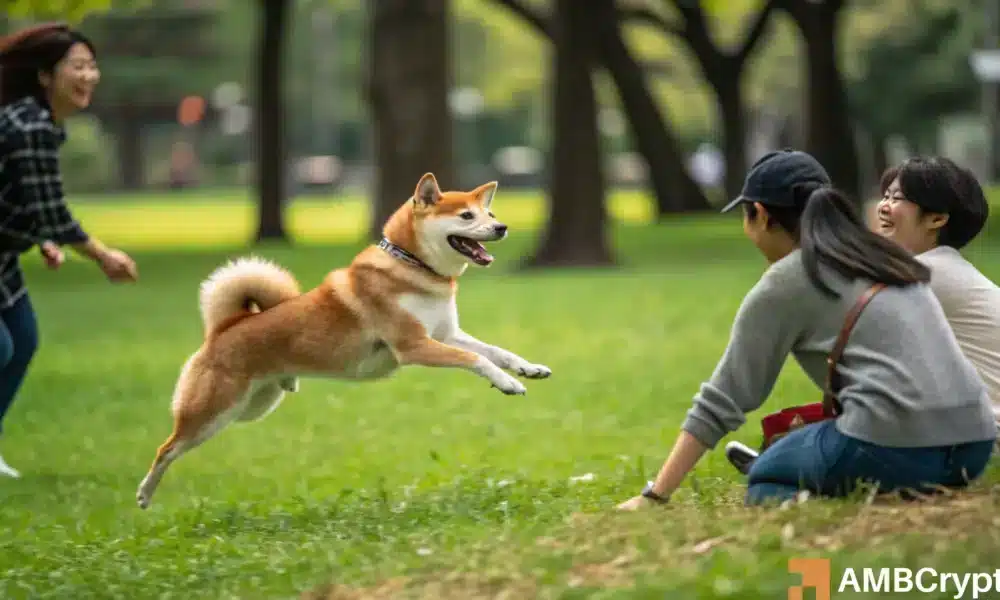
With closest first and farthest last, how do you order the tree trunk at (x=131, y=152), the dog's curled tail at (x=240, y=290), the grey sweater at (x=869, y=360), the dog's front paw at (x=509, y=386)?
the grey sweater at (x=869, y=360) < the dog's front paw at (x=509, y=386) < the dog's curled tail at (x=240, y=290) < the tree trunk at (x=131, y=152)

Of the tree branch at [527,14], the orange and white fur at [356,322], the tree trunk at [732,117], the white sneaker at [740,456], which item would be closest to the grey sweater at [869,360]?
the white sneaker at [740,456]

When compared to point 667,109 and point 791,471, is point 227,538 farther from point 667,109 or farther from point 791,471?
point 667,109

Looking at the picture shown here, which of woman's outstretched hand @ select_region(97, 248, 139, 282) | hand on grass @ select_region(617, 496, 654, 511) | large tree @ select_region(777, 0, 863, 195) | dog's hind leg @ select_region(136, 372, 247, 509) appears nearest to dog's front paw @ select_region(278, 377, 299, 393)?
dog's hind leg @ select_region(136, 372, 247, 509)

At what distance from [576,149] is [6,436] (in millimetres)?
12756

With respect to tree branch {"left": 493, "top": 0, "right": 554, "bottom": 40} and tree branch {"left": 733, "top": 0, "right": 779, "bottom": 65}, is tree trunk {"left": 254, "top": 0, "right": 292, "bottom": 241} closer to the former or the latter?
tree branch {"left": 493, "top": 0, "right": 554, "bottom": 40}

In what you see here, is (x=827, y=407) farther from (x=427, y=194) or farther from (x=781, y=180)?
(x=427, y=194)

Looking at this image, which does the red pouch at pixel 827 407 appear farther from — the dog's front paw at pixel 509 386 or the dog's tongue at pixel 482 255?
the dog's tongue at pixel 482 255

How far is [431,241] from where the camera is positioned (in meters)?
7.24

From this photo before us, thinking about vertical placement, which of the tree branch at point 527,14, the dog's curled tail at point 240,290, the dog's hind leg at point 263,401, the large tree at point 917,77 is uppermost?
the dog's curled tail at point 240,290

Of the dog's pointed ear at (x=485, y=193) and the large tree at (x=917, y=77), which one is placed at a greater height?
the dog's pointed ear at (x=485, y=193)

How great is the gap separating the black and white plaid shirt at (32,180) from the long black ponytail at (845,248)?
158 inches

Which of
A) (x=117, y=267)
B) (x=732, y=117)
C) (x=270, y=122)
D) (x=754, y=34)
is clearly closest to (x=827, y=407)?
(x=117, y=267)

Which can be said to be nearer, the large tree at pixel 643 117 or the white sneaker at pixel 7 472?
the white sneaker at pixel 7 472

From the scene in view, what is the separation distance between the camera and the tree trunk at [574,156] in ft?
77.8
